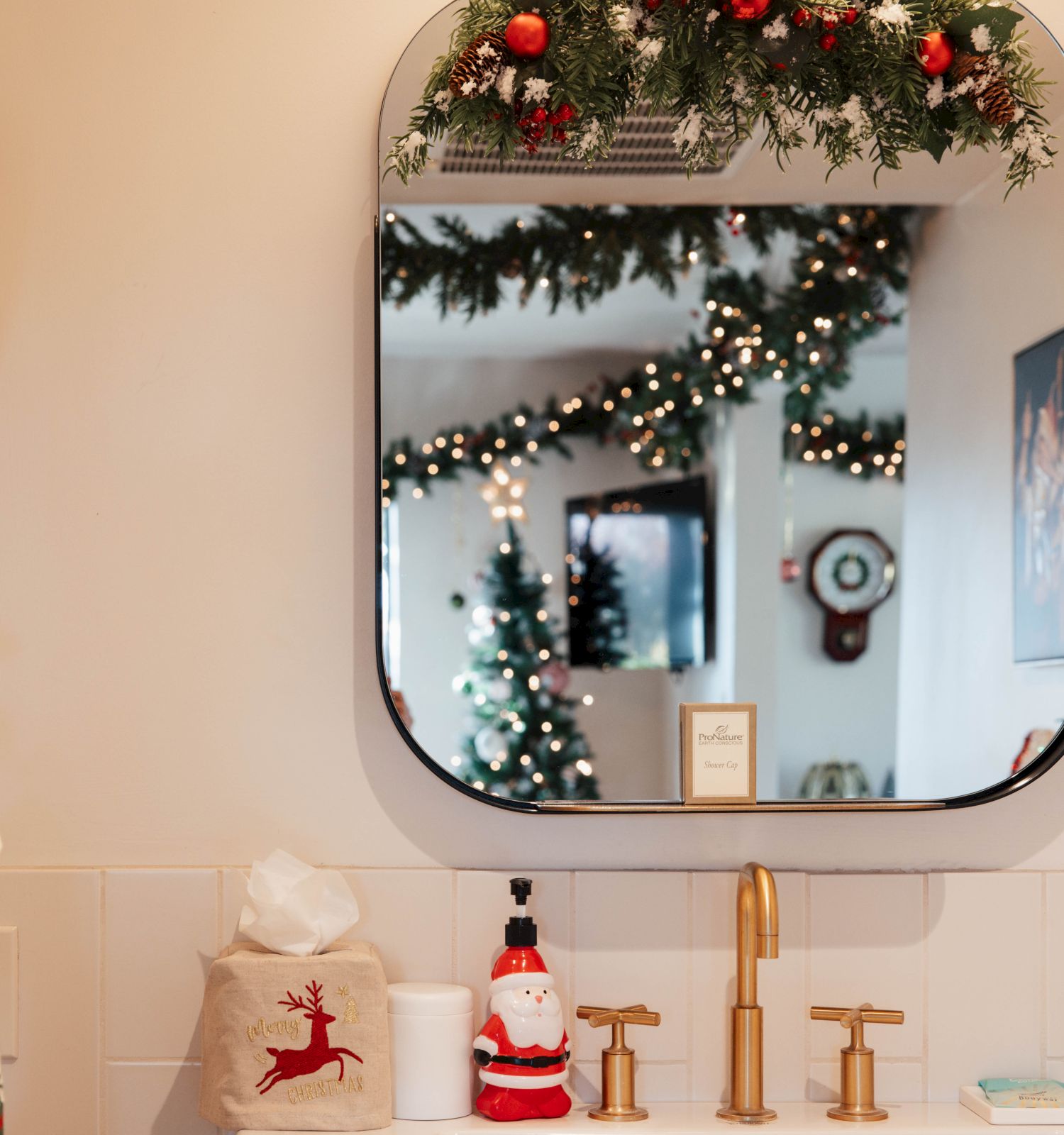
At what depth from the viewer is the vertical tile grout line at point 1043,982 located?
4.09 ft

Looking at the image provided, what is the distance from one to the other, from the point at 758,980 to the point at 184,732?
0.65m

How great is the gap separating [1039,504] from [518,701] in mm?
595

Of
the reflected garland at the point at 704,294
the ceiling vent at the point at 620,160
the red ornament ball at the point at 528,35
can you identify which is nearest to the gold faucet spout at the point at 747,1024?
the reflected garland at the point at 704,294

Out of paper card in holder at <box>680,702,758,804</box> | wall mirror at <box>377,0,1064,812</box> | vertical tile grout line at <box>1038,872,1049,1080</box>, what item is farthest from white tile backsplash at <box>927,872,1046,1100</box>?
paper card in holder at <box>680,702,758,804</box>

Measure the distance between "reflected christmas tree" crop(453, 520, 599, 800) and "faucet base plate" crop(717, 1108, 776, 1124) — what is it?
0.33 meters

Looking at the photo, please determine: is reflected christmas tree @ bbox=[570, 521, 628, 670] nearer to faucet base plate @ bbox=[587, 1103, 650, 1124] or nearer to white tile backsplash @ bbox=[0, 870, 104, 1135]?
faucet base plate @ bbox=[587, 1103, 650, 1124]

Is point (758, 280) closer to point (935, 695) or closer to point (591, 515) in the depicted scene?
point (591, 515)

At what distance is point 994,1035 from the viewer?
124 cm

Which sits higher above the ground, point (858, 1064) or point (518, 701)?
point (518, 701)

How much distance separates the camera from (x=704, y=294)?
1.29m

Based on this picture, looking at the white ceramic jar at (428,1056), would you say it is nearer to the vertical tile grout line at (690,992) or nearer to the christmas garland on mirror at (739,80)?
the vertical tile grout line at (690,992)

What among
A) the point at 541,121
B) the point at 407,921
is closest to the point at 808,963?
the point at 407,921

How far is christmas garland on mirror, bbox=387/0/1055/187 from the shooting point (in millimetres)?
1193

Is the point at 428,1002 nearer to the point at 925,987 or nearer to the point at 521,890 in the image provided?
the point at 521,890
